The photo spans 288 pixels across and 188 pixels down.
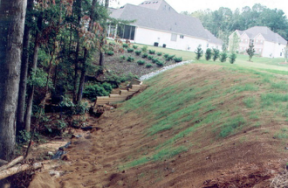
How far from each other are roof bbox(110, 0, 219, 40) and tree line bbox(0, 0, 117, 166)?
72.7ft

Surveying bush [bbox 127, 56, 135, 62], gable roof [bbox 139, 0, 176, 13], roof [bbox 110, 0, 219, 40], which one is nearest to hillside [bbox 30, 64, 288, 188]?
bush [bbox 127, 56, 135, 62]

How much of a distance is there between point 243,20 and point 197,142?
71920 millimetres

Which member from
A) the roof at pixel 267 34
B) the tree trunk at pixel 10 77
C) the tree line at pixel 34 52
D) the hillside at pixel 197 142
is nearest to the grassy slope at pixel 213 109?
the hillside at pixel 197 142

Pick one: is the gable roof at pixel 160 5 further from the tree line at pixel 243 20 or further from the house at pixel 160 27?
the tree line at pixel 243 20

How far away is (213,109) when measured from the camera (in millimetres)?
9008

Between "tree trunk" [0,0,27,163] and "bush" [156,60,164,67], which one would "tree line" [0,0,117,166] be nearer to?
"tree trunk" [0,0,27,163]

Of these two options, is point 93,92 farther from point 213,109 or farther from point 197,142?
point 197,142

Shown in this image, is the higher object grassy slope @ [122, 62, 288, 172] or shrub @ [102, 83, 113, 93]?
grassy slope @ [122, 62, 288, 172]

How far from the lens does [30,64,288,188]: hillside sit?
5508 mm

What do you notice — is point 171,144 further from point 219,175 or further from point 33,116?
point 33,116

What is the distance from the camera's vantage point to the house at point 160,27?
128 ft

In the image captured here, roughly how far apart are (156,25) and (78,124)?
30.2 metres

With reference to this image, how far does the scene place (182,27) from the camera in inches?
1745

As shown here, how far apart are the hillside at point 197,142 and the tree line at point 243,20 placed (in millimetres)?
57039
